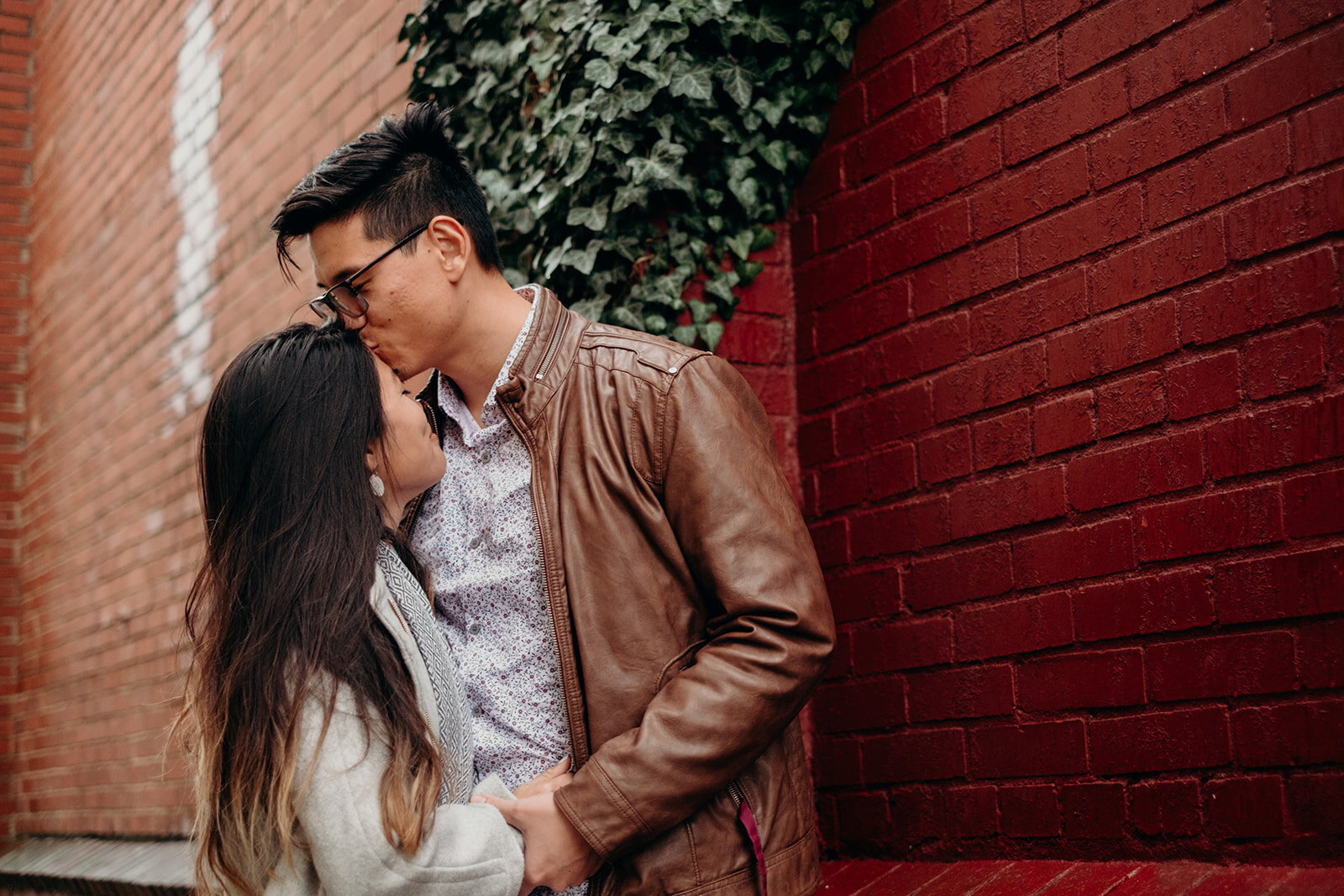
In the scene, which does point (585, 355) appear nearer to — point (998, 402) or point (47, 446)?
point (998, 402)

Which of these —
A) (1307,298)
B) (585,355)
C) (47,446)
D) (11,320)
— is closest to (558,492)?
(585,355)

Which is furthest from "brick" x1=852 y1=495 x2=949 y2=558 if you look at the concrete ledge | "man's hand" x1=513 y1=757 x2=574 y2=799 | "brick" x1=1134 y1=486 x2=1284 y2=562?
the concrete ledge

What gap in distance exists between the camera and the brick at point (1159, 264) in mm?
2180

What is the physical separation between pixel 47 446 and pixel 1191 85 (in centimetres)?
714

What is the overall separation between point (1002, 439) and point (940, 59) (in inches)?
36.8

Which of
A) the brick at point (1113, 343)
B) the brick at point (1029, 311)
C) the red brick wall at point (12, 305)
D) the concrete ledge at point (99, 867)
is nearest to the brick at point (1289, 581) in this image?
the brick at point (1113, 343)

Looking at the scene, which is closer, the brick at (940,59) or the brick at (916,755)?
the brick at (916,755)

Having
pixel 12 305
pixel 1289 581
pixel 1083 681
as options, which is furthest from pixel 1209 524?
pixel 12 305

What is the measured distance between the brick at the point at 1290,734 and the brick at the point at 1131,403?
56 centimetres

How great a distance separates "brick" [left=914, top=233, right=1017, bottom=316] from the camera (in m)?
2.58

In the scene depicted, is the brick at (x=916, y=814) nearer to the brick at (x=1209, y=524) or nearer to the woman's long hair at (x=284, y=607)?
the brick at (x=1209, y=524)

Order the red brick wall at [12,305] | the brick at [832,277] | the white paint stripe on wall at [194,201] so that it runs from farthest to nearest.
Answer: the red brick wall at [12,305]
the white paint stripe on wall at [194,201]
the brick at [832,277]

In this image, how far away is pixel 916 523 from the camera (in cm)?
275

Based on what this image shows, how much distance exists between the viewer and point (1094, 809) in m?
2.29
